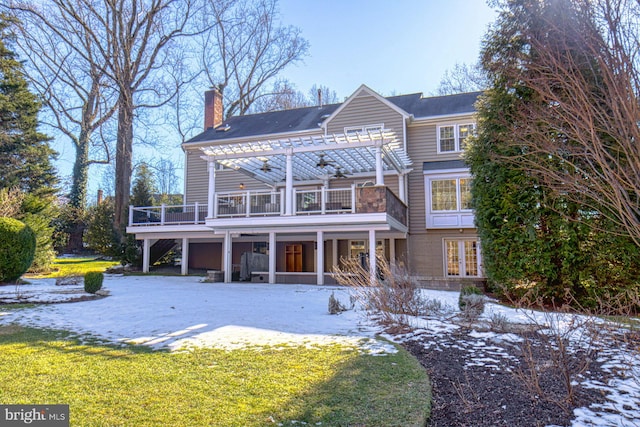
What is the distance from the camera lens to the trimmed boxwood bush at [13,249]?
11273 millimetres

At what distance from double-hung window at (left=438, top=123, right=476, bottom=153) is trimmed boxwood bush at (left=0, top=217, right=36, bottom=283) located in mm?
15033

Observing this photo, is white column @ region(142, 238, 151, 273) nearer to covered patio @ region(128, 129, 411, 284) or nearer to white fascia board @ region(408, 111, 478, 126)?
covered patio @ region(128, 129, 411, 284)

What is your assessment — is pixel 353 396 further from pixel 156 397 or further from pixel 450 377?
pixel 156 397

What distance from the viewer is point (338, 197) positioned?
640 inches

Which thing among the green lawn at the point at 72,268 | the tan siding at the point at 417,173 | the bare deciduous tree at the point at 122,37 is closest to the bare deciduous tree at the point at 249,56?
the bare deciduous tree at the point at 122,37

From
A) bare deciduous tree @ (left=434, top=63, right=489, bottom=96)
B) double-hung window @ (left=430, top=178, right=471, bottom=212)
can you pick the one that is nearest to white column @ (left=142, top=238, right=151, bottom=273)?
double-hung window @ (left=430, top=178, right=471, bottom=212)

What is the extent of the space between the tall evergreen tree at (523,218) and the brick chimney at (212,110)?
1618 cm

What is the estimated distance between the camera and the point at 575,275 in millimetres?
8078

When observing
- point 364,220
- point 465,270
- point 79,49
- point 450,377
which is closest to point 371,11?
point 364,220

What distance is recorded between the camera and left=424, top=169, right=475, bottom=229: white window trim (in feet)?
50.5

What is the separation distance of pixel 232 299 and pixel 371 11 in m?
11.9

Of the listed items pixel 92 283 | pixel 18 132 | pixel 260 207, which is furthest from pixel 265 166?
pixel 18 132

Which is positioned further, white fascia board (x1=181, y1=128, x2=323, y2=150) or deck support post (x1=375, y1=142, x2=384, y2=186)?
white fascia board (x1=181, y1=128, x2=323, y2=150)

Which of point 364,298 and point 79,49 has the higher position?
point 79,49
